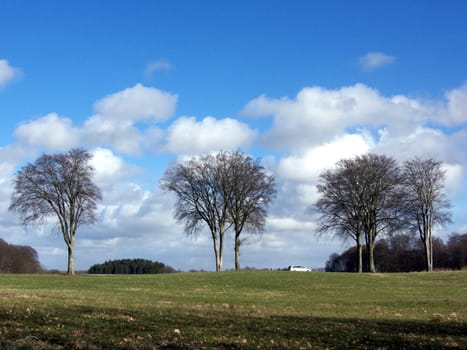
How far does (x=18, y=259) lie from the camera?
466ft

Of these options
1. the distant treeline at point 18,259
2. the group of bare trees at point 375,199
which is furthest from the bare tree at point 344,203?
the distant treeline at point 18,259

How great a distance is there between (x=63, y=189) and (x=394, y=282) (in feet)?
119

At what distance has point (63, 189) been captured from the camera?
58906 millimetres

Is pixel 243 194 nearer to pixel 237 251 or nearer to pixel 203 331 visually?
pixel 237 251

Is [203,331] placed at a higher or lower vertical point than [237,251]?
lower

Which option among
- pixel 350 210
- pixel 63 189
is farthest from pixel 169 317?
pixel 350 210

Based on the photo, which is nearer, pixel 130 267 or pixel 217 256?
pixel 217 256

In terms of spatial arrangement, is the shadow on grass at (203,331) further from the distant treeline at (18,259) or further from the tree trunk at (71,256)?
the distant treeline at (18,259)

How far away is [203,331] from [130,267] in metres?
105

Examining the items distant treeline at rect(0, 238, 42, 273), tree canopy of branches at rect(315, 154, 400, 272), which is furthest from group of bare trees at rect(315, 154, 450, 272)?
distant treeline at rect(0, 238, 42, 273)

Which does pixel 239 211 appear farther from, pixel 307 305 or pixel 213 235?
pixel 307 305

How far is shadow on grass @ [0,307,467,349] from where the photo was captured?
11.6m

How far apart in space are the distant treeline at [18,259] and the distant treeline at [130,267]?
28.4 meters

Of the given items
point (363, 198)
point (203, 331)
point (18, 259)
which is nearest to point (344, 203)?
point (363, 198)
